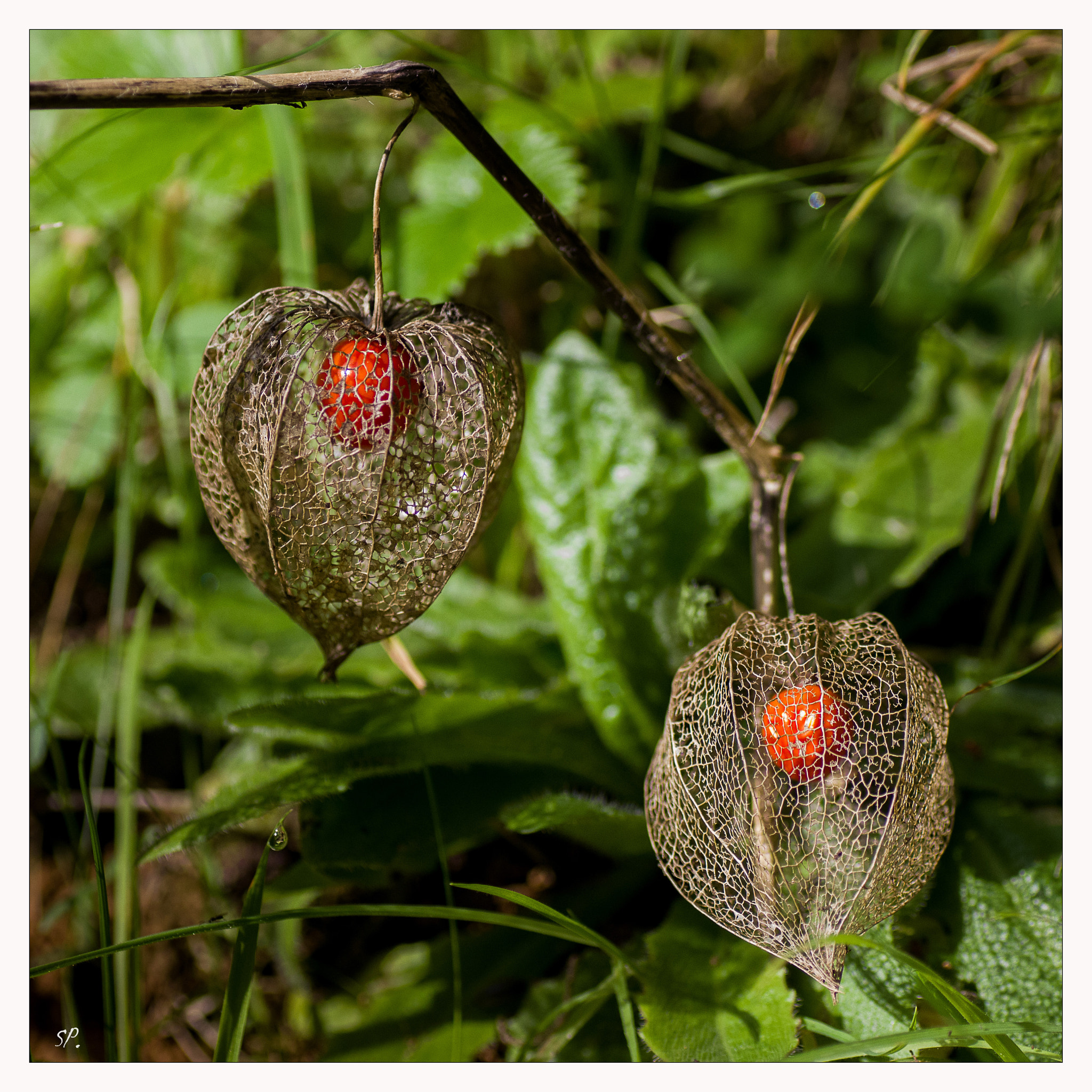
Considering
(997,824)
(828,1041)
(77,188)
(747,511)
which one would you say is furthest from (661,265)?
(828,1041)

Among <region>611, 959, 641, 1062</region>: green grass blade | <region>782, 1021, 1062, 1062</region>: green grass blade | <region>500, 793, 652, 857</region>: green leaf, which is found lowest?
<region>611, 959, 641, 1062</region>: green grass blade

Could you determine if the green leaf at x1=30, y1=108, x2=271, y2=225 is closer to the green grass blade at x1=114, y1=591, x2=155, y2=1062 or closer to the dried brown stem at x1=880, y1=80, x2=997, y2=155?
the green grass blade at x1=114, y1=591, x2=155, y2=1062

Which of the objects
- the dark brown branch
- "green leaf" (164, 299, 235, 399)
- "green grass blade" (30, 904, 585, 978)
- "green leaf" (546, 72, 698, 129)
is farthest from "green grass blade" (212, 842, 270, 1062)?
"green leaf" (546, 72, 698, 129)

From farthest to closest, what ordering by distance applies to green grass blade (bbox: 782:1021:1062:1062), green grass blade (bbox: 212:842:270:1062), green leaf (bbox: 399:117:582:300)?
green leaf (bbox: 399:117:582:300), green grass blade (bbox: 212:842:270:1062), green grass blade (bbox: 782:1021:1062:1062)

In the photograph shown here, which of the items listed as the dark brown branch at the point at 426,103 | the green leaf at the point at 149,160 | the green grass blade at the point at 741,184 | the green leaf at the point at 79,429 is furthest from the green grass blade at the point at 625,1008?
the green leaf at the point at 149,160

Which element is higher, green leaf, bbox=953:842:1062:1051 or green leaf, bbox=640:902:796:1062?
green leaf, bbox=953:842:1062:1051

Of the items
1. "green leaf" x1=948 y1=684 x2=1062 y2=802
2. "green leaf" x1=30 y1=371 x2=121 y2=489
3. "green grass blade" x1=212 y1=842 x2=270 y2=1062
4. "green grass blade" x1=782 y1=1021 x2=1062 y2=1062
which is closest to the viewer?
"green grass blade" x1=782 y1=1021 x2=1062 y2=1062
